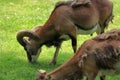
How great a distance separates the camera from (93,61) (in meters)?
9.58

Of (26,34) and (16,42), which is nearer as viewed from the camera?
(26,34)

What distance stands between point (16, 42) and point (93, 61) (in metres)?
7.11

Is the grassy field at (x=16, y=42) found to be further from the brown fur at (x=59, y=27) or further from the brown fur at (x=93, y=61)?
the brown fur at (x=93, y=61)

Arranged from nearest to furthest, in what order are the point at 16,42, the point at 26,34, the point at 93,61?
the point at 93,61 < the point at 26,34 < the point at 16,42

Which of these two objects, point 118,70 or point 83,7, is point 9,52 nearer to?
point 83,7

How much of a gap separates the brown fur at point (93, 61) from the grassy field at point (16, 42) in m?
2.82

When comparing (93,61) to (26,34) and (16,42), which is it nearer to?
(26,34)

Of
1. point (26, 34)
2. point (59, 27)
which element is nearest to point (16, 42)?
point (26, 34)

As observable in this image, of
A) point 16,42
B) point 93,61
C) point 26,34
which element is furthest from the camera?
point 16,42

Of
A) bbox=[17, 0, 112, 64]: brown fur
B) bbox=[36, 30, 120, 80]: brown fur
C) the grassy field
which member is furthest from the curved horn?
bbox=[36, 30, 120, 80]: brown fur

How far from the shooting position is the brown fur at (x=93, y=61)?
954cm

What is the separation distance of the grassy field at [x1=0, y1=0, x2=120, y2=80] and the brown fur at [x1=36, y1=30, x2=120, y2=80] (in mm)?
2816

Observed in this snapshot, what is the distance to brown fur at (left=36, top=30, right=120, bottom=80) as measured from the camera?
376 inches

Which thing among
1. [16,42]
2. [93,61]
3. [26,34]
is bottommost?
[16,42]
